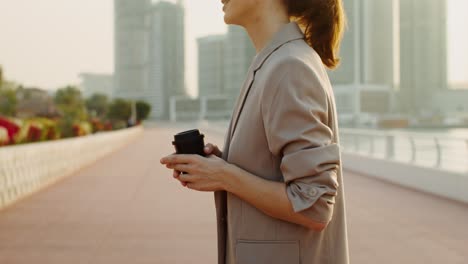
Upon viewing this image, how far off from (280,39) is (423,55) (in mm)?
110446

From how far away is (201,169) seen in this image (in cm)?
115

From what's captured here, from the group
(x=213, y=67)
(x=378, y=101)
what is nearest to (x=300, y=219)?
(x=378, y=101)

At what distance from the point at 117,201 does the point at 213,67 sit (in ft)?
407

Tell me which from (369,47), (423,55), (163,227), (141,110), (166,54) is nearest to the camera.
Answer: (163,227)

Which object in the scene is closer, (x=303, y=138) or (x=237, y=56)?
(x=303, y=138)

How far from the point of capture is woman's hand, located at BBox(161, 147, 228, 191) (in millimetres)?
1138

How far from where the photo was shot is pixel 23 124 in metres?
10.4

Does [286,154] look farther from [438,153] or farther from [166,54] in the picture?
[166,54]

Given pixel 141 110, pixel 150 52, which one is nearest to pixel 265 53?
pixel 141 110

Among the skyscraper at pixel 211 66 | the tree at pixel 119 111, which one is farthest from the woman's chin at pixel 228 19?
the skyscraper at pixel 211 66

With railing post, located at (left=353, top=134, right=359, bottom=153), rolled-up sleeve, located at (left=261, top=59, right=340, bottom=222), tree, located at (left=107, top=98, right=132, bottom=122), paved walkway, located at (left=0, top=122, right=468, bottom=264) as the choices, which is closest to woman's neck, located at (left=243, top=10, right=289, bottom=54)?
rolled-up sleeve, located at (left=261, top=59, right=340, bottom=222)

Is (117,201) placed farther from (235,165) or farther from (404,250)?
(235,165)

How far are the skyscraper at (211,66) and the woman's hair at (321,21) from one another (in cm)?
12467

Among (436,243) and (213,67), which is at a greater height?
(213,67)
